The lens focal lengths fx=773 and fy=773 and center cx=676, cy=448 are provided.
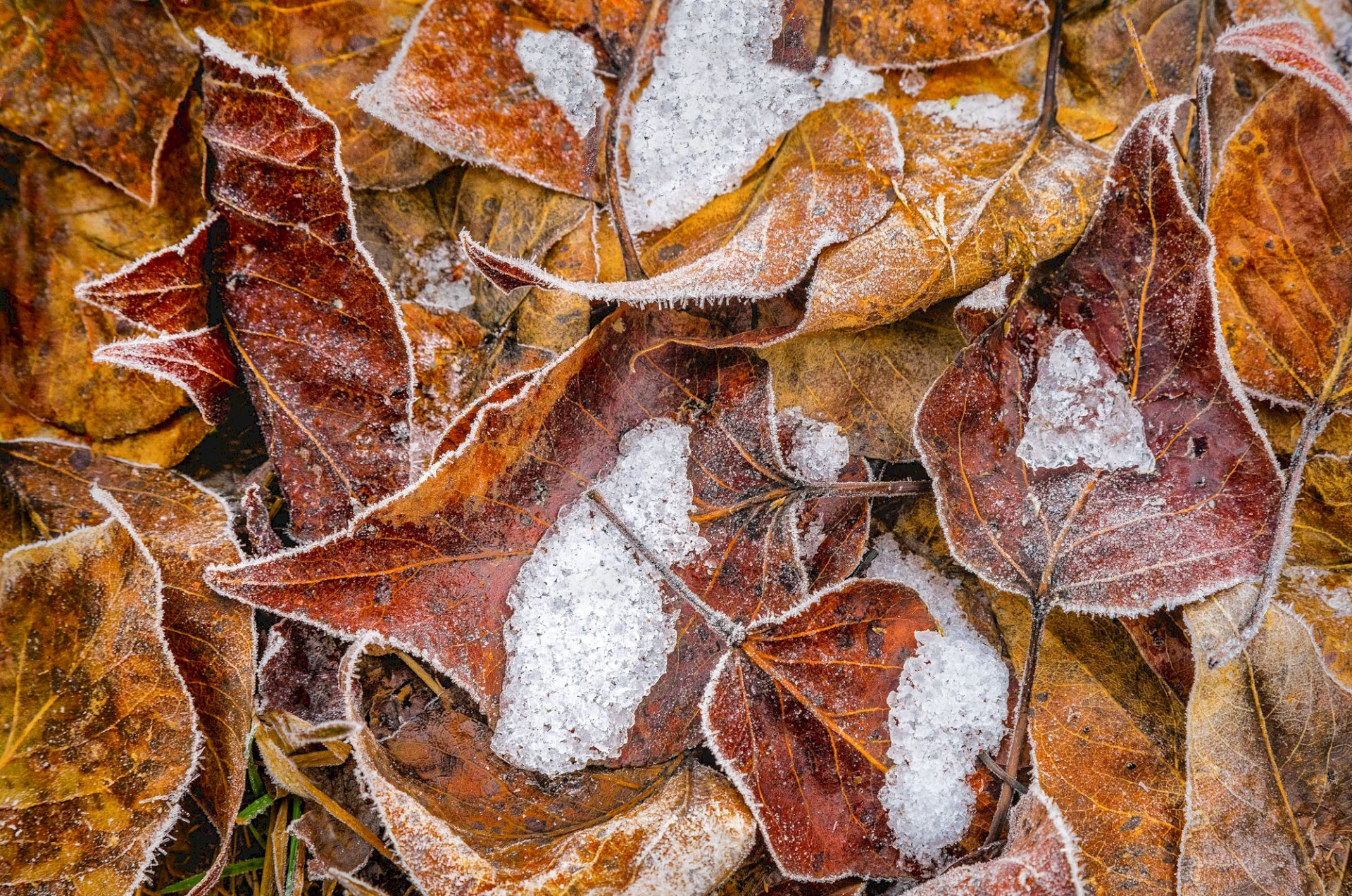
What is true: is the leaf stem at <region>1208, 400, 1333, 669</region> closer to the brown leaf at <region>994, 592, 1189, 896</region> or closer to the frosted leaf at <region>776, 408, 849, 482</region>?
the brown leaf at <region>994, 592, 1189, 896</region>

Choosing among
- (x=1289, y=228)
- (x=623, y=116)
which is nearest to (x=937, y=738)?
(x=1289, y=228)

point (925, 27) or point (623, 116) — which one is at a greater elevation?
point (925, 27)

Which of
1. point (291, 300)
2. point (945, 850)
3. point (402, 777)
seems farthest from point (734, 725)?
point (291, 300)

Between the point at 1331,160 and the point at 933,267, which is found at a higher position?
the point at 1331,160

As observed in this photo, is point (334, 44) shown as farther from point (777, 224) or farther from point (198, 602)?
point (198, 602)

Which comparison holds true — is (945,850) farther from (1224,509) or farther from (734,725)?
(1224,509)

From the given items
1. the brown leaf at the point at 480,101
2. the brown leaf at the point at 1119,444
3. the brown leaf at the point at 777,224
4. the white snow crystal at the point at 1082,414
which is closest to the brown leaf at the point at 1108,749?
the brown leaf at the point at 1119,444
